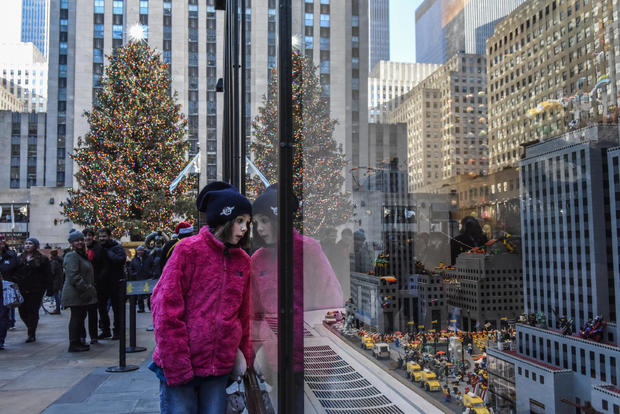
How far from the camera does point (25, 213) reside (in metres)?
43.5

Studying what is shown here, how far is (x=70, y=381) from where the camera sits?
204 inches

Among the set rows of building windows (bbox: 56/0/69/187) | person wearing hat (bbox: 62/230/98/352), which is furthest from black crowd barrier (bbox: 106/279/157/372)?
rows of building windows (bbox: 56/0/69/187)

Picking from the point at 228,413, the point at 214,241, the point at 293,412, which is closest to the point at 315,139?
the point at 214,241

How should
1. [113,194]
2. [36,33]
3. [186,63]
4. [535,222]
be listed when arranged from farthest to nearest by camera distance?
[36,33]
[186,63]
[113,194]
[535,222]

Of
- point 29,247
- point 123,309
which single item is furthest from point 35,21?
point 123,309

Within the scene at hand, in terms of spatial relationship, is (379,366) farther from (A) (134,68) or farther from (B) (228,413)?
(A) (134,68)

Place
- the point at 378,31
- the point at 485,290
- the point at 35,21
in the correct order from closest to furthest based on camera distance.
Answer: the point at 485,290 < the point at 378,31 < the point at 35,21

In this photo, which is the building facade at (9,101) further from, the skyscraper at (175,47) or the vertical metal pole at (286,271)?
the vertical metal pole at (286,271)

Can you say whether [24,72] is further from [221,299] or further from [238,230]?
[221,299]

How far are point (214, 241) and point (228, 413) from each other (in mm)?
786

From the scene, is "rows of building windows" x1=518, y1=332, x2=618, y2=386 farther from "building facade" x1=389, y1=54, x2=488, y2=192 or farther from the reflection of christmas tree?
the reflection of christmas tree

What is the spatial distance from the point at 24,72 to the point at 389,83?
276ft

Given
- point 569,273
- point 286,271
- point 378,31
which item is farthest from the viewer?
point 378,31

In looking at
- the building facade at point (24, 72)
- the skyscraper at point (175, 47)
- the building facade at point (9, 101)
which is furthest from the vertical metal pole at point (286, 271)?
the building facade at point (9, 101)
